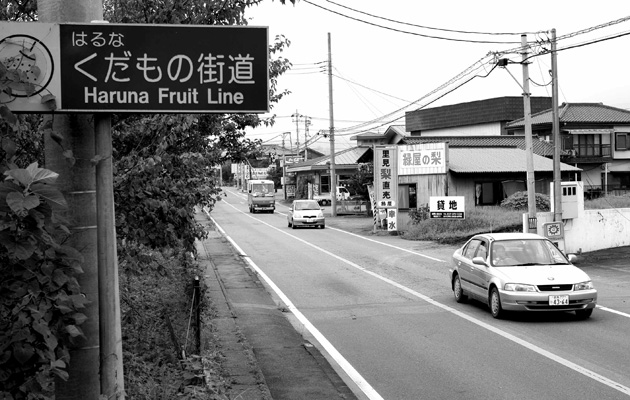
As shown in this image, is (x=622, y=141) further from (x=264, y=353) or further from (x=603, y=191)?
(x=264, y=353)

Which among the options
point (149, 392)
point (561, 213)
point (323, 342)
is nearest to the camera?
point (149, 392)

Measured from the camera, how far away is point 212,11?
7430mm

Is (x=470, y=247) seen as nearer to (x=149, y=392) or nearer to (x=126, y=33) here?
(x=149, y=392)

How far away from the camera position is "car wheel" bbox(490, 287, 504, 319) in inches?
511

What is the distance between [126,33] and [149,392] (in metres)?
3.86

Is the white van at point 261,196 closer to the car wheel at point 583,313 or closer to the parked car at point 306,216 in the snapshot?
Result: the parked car at point 306,216

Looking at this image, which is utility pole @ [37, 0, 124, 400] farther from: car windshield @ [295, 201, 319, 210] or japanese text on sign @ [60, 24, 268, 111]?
car windshield @ [295, 201, 319, 210]

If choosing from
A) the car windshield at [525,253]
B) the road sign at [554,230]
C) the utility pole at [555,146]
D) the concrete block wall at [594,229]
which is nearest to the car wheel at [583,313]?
the car windshield at [525,253]

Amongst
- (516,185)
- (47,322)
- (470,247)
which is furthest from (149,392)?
(516,185)

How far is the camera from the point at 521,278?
12.7m

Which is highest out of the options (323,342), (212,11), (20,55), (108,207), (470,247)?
(212,11)

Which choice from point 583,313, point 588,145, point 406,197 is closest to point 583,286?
point 583,313

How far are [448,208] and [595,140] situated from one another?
3302 cm

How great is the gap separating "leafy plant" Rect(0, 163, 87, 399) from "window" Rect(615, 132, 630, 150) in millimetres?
64343
